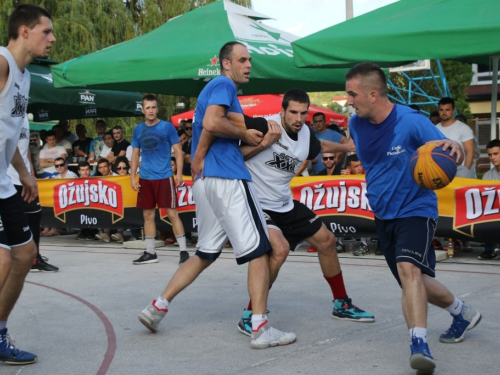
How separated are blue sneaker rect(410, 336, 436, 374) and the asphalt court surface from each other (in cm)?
22

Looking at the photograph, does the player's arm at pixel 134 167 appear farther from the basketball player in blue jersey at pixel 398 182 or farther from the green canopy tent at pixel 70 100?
the basketball player in blue jersey at pixel 398 182

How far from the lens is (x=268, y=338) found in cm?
529

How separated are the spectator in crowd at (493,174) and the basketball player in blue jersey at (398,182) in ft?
14.2

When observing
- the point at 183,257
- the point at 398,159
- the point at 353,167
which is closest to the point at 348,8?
the point at 353,167

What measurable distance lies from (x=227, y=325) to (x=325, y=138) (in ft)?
18.5

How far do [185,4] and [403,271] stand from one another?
22.0 meters

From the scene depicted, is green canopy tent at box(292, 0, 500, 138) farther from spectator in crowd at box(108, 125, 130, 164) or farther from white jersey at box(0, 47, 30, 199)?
white jersey at box(0, 47, 30, 199)

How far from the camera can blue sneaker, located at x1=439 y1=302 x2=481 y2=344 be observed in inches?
209

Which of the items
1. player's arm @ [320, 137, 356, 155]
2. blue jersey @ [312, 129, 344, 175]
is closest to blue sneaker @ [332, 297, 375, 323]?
player's arm @ [320, 137, 356, 155]

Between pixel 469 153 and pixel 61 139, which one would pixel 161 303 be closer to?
pixel 469 153

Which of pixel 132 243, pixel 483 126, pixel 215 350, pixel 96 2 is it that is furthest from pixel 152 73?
pixel 483 126

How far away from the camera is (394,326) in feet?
19.2

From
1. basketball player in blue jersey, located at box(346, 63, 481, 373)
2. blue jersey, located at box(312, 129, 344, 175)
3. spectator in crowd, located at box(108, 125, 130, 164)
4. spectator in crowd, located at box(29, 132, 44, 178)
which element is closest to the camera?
basketball player in blue jersey, located at box(346, 63, 481, 373)

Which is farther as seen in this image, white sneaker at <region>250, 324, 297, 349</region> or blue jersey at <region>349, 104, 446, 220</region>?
white sneaker at <region>250, 324, 297, 349</region>
